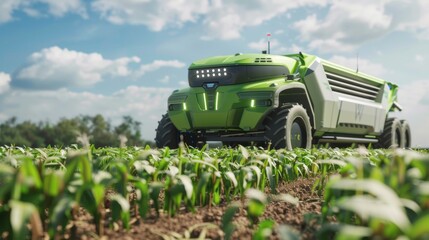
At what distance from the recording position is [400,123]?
14.9 meters

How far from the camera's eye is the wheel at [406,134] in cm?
1503

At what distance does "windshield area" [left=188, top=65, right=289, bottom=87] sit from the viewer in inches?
343

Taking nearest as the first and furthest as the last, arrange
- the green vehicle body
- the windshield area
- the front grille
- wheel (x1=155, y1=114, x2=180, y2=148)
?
the green vehicle body
the front grille
the windshield area
wheel (x1=155, y1=114, x2=180, y2=148)

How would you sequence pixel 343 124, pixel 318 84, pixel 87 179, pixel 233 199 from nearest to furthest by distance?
pixel 87 179
pixel 233 199
pixel 318 84
pixel 343 124

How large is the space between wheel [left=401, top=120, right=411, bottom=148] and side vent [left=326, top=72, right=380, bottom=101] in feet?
6.71

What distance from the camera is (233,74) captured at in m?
8.72

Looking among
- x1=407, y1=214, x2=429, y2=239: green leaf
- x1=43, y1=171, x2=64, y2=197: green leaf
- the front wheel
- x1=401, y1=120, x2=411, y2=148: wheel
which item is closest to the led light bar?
the front wheel

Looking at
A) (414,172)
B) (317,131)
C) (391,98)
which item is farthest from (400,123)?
(414,172)

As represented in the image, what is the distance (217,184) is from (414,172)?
4.64 feet

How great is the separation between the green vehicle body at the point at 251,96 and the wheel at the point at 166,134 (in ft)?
1.32

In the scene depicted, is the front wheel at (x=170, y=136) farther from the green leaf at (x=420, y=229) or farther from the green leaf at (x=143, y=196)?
the green leaf at (x=420, y=229)

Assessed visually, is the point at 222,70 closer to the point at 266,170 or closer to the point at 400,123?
the point at 266,170

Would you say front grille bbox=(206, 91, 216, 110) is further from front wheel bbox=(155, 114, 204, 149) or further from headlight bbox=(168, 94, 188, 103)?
front wheel bbox=(155, 114, 204, 149)

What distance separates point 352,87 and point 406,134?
4.87 meters
